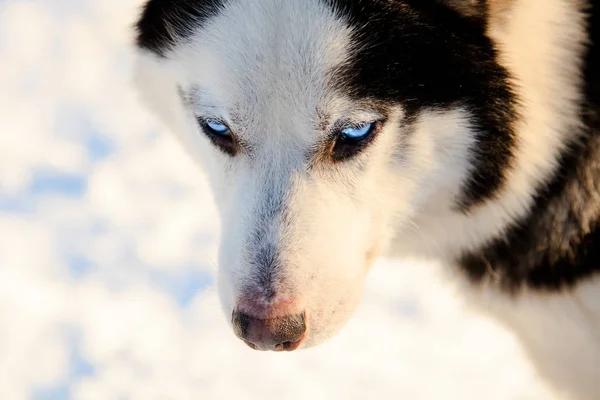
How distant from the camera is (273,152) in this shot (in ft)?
4.85

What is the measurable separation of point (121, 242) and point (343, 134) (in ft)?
6.25

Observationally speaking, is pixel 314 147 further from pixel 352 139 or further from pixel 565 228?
pixel 565 228

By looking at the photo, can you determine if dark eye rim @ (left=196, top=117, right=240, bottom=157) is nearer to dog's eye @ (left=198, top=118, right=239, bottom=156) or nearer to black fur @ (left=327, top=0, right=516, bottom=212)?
dog's eye @ (left=198, top=118, right=239, bottom=156)

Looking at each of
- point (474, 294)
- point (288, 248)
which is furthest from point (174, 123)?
point (474, 294)

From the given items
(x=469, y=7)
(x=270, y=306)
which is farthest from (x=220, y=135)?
(x=469, y=7)

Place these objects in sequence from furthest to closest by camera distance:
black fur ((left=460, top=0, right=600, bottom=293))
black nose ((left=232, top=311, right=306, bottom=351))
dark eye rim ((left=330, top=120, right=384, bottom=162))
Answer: black fur ((left=460, top=0, right=600, bottom=293))
dark eye rim ((left=330, top=120, right=384, bottom=162))
black nose ((left=232, top=311, right=306, bottom=351))

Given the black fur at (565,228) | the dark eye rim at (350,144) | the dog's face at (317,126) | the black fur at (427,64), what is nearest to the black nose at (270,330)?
the dog's face at (317,126)

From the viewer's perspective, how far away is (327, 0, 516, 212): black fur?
145cm

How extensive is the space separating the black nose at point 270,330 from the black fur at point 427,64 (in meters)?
0.51

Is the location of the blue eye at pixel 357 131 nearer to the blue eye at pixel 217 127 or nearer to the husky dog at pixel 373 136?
the husky dog at pixel 373 136

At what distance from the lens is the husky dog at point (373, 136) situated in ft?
4.66

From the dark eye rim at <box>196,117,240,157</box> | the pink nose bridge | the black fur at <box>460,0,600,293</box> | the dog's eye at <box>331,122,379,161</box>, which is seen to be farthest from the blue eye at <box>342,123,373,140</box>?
the black fur at <box>460,0,600,293</box>

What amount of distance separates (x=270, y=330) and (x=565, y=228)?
854 millimetres

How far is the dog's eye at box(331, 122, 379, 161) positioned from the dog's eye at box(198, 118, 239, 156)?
9.3 inches
